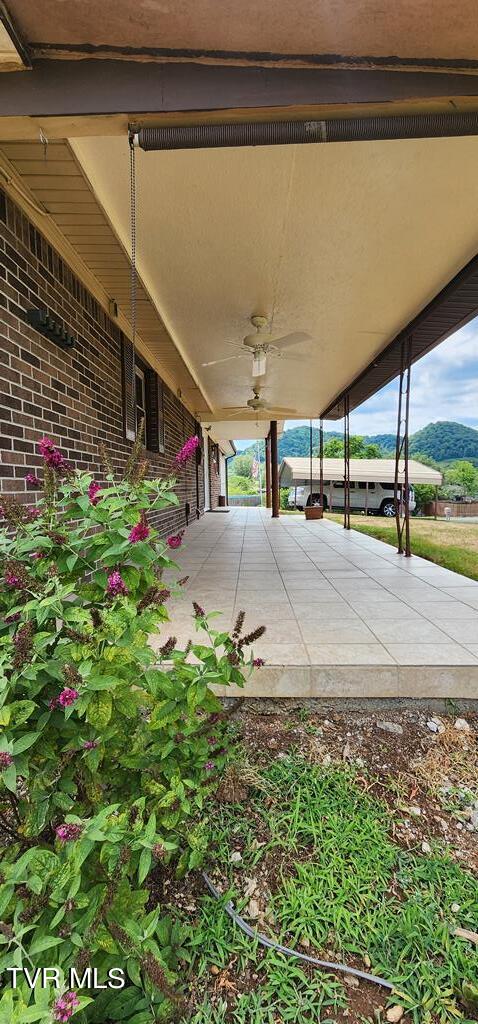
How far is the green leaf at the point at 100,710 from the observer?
84 centimetres

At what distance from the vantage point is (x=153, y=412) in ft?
18.6

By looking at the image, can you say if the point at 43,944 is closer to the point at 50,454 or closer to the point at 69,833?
the point at 69,833

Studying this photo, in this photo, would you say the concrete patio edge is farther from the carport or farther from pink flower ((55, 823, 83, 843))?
the carport

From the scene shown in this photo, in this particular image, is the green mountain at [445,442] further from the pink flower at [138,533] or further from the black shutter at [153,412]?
the pink flower at [138,533]

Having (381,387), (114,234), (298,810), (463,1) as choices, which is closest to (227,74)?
(463,1)

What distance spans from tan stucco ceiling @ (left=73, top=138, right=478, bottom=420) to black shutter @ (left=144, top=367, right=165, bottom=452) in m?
0.99

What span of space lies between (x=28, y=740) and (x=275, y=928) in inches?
39.2

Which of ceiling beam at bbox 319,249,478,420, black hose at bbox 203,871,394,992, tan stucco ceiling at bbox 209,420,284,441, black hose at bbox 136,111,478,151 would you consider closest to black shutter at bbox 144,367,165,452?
ceiling beam at bbox 319,249,478,420

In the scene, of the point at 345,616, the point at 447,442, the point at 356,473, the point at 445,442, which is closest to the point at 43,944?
the point at 345,616

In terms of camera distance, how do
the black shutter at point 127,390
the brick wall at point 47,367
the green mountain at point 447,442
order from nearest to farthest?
the brick wall at point 47,367
the black shutter at point 127,390
the green mountain at point 447,442

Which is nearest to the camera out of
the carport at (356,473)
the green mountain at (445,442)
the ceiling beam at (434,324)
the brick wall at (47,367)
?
the brick wall at (47,367)

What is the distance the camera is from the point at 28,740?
32.3 inches

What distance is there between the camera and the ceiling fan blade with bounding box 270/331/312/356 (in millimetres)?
4863

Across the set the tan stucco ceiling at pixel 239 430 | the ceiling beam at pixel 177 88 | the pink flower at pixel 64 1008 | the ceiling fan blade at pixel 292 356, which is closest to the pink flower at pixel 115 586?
the pink flower at pixel 64 1008
